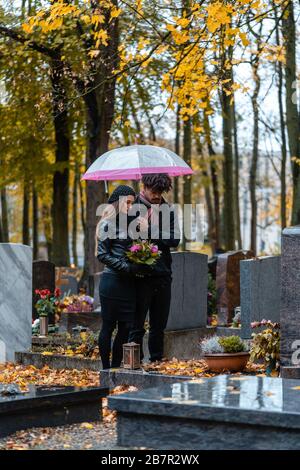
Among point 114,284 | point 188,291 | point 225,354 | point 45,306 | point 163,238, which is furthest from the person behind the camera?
point 45,306

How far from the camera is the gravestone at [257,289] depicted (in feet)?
43.4

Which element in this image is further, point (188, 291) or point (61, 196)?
point (61, 196)

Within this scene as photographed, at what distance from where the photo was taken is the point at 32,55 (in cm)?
2480

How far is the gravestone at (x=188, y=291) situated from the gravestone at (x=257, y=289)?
42.7 inches

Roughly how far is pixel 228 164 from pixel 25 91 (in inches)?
222

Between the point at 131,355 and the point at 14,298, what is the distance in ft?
12.1

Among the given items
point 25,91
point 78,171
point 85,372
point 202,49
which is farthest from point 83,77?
point 78,171

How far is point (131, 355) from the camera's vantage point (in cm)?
1034

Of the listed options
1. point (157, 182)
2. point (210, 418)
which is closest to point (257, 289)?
point (157, 182)

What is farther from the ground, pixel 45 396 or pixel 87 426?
pixel 45 396

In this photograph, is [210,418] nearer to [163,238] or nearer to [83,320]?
[163,238]

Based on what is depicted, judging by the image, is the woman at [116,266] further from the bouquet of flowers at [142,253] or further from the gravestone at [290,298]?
the gravestone at [290,298]

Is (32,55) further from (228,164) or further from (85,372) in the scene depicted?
(85,372)

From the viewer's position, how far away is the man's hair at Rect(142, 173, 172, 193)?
11.4 metres
